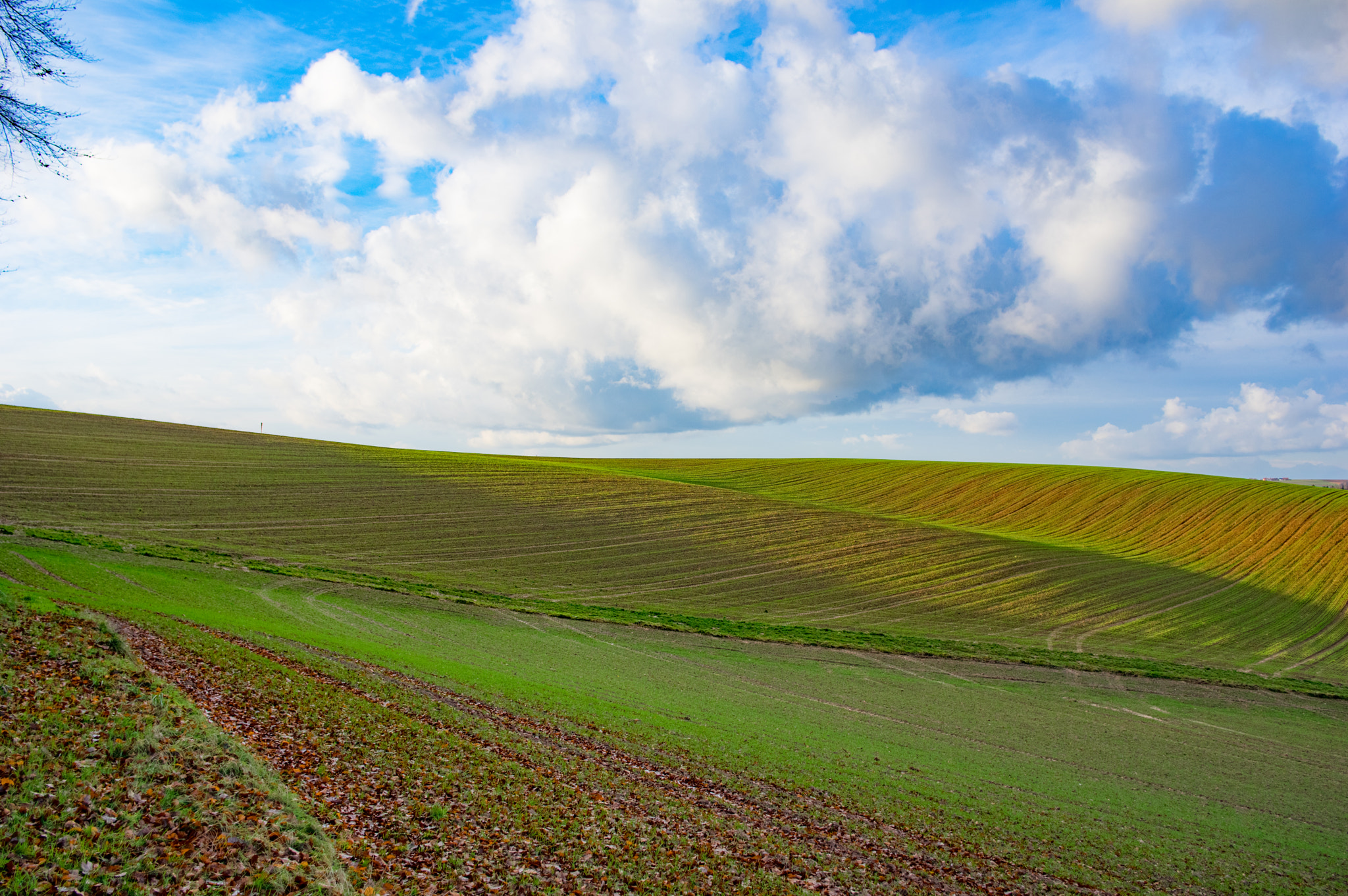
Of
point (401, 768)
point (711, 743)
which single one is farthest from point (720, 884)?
point (711, 743)

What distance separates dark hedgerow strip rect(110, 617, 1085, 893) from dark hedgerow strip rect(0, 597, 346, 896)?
0.78 meters

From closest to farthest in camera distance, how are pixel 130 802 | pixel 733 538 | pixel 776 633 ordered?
pixel 130 802 < pixel 776 633 < pixel 733 538

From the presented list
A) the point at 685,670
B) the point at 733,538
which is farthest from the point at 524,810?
the point at 733,538

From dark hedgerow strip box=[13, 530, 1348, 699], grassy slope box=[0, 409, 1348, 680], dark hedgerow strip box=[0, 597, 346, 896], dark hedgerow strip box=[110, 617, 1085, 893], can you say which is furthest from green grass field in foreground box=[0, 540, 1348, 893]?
dark hedgerow strip box=[0, 597, 346, 896]

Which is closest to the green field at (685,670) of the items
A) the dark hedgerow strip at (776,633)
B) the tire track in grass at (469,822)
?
the tire track in grass at (469,822)

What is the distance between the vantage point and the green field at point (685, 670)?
33.9 ft

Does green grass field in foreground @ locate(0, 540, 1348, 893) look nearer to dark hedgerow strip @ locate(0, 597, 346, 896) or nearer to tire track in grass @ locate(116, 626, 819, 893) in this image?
tire track in grass @ locate(116, 626, 819, 893)

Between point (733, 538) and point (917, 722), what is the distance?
3156cm

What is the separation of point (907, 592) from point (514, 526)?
2709 centimetres

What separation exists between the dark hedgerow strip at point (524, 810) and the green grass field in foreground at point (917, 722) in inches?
→ 61.2

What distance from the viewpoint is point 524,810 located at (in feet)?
33.9

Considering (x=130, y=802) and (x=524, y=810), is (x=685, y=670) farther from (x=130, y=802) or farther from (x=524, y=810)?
(x=130, y=802)

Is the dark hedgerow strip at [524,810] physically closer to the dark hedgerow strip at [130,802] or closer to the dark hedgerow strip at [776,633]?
the dark hedgerow strip at [130,802]

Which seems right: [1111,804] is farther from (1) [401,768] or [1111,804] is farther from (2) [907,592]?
(2) [907,592]
